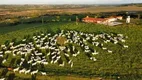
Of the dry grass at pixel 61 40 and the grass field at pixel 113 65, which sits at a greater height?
the dry grass at pixel 61 40

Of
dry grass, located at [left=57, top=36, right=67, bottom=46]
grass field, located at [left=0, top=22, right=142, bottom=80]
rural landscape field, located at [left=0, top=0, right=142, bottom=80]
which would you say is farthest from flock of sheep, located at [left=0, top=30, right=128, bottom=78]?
grass field, located at [left=0, top=22, right=142, bottom=80]

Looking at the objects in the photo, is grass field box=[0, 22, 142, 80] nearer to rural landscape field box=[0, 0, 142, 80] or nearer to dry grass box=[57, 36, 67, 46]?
rural landscape field box=[0, 0, 142, 80]

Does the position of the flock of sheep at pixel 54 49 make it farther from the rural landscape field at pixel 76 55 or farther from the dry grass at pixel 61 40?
the dry grass at pixel 61 40

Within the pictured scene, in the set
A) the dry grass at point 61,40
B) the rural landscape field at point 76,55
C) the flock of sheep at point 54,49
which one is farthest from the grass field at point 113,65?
the dry grass at point 61,40

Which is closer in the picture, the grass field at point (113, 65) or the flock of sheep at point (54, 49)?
the grass field at point (113, 65)

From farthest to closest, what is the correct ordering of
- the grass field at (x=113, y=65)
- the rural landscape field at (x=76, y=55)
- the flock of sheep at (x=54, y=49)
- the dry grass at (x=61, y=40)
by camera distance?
the dry grass at (x=61, y=40) < the flock of sheep at (x=54, y=49) < the rural landscape field at (x=76, y=55) < the grass field at (x=113, y=65)

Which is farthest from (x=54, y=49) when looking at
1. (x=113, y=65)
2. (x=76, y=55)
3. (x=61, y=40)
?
(x=113, y=65)

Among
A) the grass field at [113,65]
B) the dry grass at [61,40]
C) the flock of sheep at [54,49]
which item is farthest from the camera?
the dry grass at [61,40]

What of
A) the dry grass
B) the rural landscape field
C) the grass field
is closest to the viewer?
the grass field

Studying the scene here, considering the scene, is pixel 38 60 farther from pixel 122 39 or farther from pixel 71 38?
pixel 122 39
